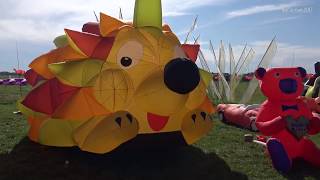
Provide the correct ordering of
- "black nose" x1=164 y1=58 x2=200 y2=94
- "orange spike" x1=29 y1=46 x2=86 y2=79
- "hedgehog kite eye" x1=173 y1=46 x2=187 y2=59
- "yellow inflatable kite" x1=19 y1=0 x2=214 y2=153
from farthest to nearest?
"orange spike" x1=29 y1=46 x2=86 y2=79 → "hedgehog kite eye" x1=173 y1=46 x2=187 y2=59 → "yellow inflatable kite" x1=19 y1=0 x2=214 y2=153 → "black nose" x1=164 y1=58 x2=200 y2=94

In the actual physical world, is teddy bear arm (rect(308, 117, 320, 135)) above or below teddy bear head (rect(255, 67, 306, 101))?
below

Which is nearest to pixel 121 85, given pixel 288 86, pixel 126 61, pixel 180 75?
pixel 126 61

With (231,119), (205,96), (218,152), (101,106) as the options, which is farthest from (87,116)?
Result: (231,119)

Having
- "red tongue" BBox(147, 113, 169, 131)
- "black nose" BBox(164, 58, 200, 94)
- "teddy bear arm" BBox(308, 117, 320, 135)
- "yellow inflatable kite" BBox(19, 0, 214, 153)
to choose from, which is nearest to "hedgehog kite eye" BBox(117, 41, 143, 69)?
"yellow inflatable kite" BBox(19, 0, 214, 153)

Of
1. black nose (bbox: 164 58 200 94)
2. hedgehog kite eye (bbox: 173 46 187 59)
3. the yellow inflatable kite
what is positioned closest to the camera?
black nose (bbox: 164 58 200 94)

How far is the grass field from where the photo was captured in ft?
18.1

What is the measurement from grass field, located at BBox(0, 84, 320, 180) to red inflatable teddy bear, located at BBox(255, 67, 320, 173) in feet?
0.69

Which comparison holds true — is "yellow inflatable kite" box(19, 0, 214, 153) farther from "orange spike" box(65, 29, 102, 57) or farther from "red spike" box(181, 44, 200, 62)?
"red spike" box(181, 44, 200, 62)

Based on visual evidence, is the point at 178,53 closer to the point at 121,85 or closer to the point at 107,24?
the point at 121,85

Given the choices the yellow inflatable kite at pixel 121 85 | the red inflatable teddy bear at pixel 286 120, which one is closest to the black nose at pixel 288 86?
the red inflatable teddy bear at pixel 286 120

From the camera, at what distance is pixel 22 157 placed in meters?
6.48

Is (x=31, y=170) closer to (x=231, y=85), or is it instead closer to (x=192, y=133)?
(x=192, y=133)

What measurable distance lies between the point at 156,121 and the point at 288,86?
2.18 metres

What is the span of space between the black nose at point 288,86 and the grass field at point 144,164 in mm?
1126
